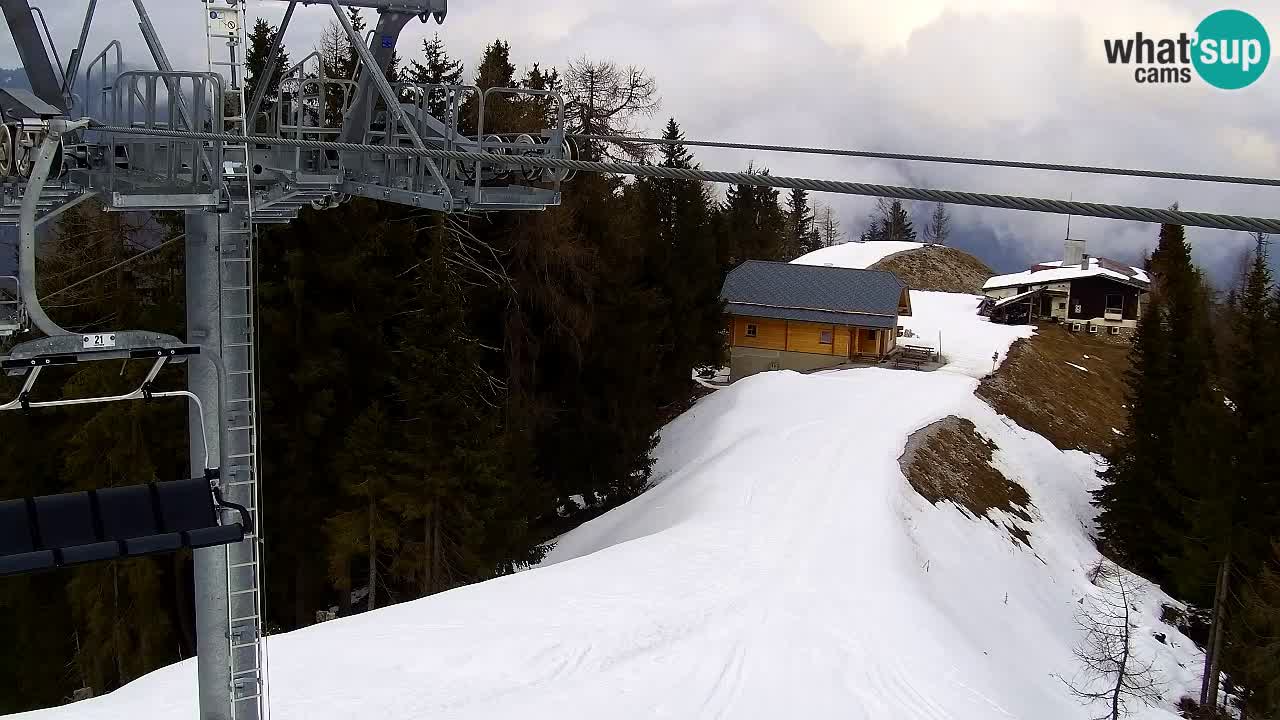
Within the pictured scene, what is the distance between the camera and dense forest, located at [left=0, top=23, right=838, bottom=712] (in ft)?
87.9

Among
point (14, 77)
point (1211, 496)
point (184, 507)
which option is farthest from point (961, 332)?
point (184, 507)

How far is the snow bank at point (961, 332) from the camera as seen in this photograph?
53531 millimetres

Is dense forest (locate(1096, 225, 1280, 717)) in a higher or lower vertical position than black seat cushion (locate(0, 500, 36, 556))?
lower

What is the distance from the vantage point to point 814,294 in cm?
5216

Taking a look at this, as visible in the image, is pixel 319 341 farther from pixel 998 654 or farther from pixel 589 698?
pixel 998 654

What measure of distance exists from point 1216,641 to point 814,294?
88.9 ft

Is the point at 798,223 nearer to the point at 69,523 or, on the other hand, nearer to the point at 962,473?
the point at 962,473

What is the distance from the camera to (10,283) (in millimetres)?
9727

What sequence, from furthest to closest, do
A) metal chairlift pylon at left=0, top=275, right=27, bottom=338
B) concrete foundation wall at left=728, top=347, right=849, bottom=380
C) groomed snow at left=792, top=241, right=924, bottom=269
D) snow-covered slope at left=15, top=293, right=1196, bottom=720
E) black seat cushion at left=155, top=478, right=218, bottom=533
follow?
1. groomed snow at left=792, top=241, right=924, bottom=269
2. concrete foundation wall at left=728, top=347, right=849, bottom=380
3. snow-covered slope at left=15, top=293, right=1196, bottom=720
4. metal chairlift pylon at left=0, top=275, right=27, bottom=338
5. black seat cushion at left=155, top=478, right=218, bottom=533

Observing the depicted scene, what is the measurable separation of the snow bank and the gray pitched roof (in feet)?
14.8

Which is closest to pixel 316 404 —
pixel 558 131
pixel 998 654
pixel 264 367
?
pixel 264 367

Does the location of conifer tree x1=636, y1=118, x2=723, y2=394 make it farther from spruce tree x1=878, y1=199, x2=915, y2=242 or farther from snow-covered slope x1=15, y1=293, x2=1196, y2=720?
spruce tree x1=878, y1=199, x2=915, y2=242

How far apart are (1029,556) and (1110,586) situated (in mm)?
2646

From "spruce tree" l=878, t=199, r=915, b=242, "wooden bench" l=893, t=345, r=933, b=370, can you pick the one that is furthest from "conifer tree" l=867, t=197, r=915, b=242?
"wooden bench" l=893, t=345, r=933, b=370
